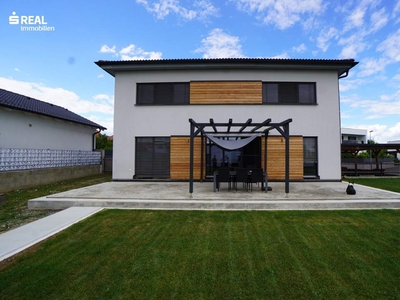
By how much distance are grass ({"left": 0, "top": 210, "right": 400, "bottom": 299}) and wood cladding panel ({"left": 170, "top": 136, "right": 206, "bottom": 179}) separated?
583 centimetres

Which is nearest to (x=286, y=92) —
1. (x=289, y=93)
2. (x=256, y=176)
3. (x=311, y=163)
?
(x=289, y=93)

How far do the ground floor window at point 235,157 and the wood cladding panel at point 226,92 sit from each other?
2356mm

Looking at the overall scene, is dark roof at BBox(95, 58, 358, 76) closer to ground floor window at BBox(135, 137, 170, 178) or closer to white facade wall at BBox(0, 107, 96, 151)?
ground floor window at BBox(135, 137, 170, 178)

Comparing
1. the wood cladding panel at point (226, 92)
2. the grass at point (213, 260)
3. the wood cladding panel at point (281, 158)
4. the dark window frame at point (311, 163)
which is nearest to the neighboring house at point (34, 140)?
the grass at point (213, 260)

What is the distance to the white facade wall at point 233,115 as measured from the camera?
11047 mm

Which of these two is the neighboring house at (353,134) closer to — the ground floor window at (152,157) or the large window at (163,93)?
the large window at (163,93)

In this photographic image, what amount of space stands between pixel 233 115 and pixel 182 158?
3.67 meters

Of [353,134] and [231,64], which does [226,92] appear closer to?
[231,64]

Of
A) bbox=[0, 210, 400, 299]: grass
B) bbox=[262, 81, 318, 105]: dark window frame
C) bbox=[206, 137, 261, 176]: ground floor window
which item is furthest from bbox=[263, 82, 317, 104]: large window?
bbox=[0, 210, 400, 299]: grass

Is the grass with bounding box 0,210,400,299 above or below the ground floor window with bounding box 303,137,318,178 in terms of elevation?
below

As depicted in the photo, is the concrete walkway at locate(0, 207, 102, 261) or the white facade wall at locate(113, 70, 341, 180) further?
the white facade wall at locate(113, 70, 341, 180)

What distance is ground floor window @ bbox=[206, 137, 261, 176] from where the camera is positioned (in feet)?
35.8

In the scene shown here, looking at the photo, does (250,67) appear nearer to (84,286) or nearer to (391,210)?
(391,210)

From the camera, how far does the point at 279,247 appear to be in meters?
3.81
